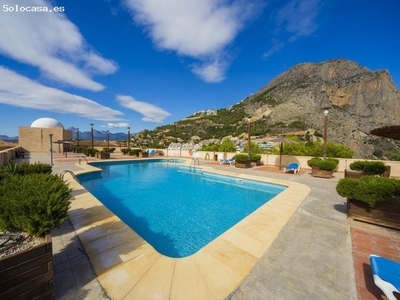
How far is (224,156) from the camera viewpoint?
1862 cm

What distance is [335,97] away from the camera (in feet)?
221

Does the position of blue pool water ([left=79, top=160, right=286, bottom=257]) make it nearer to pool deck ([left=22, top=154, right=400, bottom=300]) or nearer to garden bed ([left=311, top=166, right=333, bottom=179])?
pool deck ([left=22, top=154, right=400, bottom=300])

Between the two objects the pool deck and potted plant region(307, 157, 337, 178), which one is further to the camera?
potted plant region(307, 157, 337, 178)

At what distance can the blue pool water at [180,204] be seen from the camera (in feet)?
15.0

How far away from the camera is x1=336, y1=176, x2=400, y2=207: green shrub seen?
3.85m

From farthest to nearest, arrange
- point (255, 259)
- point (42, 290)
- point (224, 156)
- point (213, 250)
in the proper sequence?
1. point (224, 156)
2. point (213, 250)
3. point (255, 259)
4. point (42, 290)

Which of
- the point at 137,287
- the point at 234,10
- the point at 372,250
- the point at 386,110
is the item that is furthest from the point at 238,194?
the point at 386,110

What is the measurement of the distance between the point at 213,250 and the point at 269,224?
1726 mm

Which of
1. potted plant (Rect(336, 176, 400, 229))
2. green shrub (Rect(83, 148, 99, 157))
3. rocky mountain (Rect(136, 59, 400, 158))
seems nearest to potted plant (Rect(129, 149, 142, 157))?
green shrub (Rect(83, 148, 99, 157))

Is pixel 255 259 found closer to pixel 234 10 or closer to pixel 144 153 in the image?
→ pixel 234 10

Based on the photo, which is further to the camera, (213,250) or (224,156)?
(224,156)

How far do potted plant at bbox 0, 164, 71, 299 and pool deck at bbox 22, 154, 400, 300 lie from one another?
1.63 feet

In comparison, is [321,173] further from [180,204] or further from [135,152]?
[135,152]

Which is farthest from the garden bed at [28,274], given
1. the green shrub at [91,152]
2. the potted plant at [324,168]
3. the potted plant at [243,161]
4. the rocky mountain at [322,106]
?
the rocky mountain at [322,106]
